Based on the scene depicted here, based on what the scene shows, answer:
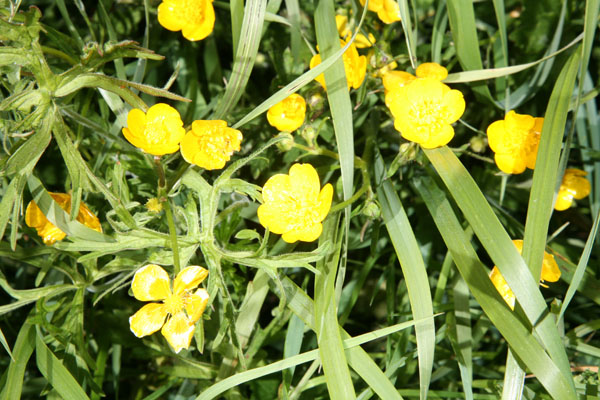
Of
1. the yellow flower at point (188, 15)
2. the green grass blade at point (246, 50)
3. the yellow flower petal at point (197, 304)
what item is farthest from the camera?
the yellow flower at point (188, 15)

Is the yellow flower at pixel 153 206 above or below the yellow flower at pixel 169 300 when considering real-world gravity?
above

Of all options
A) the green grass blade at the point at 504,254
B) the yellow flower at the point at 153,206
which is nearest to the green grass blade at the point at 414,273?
the green grass blade at the point at 504,254

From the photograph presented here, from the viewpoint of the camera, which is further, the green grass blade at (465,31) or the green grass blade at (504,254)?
the green grass blade at (465,31)

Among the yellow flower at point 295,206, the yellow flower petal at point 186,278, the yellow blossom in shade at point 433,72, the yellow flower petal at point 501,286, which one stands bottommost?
the yellow flower petal at point 501,286

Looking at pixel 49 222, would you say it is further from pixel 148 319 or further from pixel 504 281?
pixel 504 281

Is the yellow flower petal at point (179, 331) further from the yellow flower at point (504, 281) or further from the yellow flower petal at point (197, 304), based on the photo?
the yellow flower at point (504, 281)

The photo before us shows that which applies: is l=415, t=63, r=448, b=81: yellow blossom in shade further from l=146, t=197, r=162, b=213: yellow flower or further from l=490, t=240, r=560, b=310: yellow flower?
l=146, t=197, r=162, b=213: yellow flower

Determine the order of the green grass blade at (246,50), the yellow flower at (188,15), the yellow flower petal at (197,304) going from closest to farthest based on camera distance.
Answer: the yellow flower petal at (197,304) < the green grass blade at (246,50) < the yellow flower at (188,15)
